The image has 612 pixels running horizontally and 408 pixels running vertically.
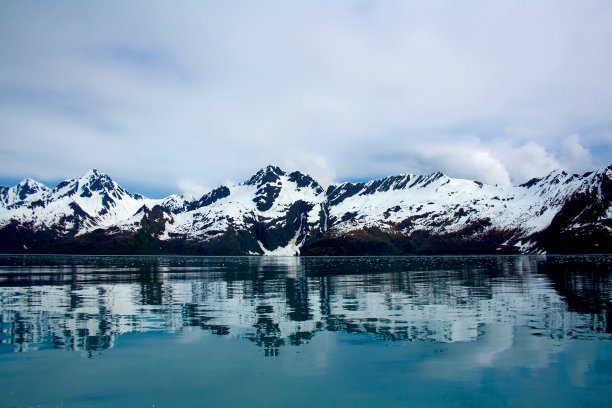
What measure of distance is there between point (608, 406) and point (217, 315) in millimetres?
35834

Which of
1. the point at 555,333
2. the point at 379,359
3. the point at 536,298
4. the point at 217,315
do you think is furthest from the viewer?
the point at 536,298

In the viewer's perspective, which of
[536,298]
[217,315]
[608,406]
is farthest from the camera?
[536,298]

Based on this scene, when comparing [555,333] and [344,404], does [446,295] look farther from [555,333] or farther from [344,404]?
[344,404]

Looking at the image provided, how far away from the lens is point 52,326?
39.8m

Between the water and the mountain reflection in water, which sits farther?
the mountain reflection in water

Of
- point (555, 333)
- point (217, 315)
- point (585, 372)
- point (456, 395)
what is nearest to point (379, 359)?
point (456, 395)

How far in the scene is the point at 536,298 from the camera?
5869 cm

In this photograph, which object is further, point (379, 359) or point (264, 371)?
point (379, 359)

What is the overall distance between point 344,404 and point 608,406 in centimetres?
1255

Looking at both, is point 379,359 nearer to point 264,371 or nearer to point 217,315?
point 264,371

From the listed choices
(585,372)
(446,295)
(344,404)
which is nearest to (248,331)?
(344,404)

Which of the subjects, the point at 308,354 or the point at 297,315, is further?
the point at 297,315

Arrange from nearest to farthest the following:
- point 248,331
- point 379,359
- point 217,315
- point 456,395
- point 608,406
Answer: point 608,406
point 456,395
point 379,359
point 248,331
point 217,315

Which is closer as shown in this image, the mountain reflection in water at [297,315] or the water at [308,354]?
the water at [308,354]
